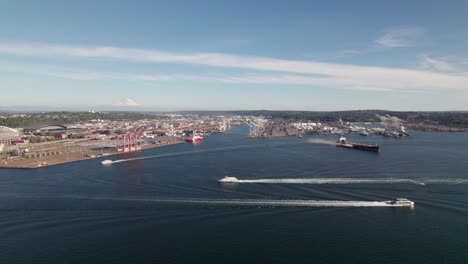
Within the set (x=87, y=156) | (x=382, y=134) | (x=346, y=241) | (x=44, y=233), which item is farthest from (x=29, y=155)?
(x=382, y=134)

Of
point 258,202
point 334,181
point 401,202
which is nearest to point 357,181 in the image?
point 334,181

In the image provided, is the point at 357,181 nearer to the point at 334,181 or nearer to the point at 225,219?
the point at 334,181

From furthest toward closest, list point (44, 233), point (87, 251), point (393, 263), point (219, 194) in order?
point (219, 194)
point (44, 233)
point (87, 251)
point (393, 263)

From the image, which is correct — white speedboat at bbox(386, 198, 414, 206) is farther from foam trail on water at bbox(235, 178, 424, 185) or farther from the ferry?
foam trail on water at bbox(235, 178, 424, 185)

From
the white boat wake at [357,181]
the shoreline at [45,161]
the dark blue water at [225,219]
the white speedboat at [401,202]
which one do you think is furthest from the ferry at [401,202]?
the shoreline at [45,161]

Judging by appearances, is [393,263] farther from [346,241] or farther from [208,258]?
[208,258]

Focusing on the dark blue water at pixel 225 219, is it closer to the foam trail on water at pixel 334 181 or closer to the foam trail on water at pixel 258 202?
the foam trail on water at pixel 258 202

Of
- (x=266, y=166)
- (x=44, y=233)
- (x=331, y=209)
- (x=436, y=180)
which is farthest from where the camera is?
(x=266, y=166)

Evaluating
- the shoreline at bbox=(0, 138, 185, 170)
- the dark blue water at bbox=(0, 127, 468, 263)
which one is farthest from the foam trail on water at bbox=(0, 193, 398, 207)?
the shoreline at bbox=(0, 138, 185, 170)
